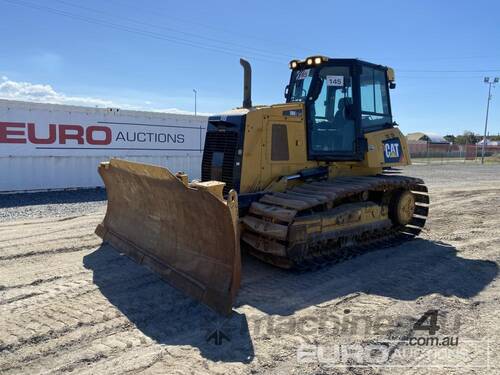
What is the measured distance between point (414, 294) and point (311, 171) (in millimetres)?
2460

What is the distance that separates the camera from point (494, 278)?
220 inches

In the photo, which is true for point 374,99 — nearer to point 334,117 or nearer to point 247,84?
point 334,117

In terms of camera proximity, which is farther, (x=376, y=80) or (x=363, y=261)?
(x=376, y=80)

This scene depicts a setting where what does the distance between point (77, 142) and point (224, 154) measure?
874cm

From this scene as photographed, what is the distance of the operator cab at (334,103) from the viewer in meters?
6.61

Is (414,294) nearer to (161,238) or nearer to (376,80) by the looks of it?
(161,238)

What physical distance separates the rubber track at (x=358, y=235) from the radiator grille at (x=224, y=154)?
0.68 m

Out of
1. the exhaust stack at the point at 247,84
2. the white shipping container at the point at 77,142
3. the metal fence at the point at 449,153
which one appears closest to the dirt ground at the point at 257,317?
the exhaust stack at the point at 247,84

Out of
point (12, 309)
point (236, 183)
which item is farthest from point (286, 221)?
point (12, 309)

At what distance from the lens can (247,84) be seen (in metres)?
6.73

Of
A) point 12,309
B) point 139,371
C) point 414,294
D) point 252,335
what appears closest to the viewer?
point 139,371

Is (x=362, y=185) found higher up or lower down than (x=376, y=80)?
lower down

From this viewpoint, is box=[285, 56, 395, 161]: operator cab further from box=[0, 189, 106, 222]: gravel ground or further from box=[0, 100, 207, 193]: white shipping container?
box=[0, 100, 207, 193]: white shipping container

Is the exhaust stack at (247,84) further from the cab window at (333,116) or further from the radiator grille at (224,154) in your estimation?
the cab window at (333,116)
